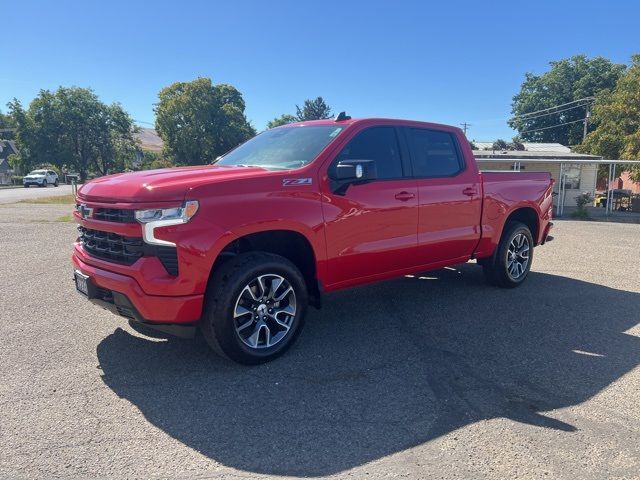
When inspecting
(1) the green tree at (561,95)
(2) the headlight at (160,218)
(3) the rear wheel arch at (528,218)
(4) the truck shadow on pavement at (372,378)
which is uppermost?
(1) the green tree at (561,95)

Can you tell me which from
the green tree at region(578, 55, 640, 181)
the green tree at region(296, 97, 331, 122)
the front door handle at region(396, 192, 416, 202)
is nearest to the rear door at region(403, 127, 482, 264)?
the front door handle at region(396, 192, 416, 202)

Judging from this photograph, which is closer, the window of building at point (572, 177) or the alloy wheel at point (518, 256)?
the alloy wheel at point (518, 256)

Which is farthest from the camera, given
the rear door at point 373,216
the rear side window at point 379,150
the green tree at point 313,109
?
the green tree at point 313,109

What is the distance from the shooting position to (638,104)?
2803 centimetres

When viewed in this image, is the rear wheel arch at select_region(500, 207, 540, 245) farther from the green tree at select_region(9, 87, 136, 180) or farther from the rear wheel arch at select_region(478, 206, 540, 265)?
the green tree at select_region(9, 87, 136, 180)

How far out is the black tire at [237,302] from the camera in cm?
380

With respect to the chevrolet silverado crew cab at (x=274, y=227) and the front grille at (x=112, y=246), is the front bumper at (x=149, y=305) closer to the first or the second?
the chevrolet silverado crew cab at (x=274, y=227)

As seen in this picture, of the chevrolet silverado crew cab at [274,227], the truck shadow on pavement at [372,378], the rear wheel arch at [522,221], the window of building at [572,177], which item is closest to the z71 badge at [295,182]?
the chevrolet silverado crew cab at [274,227]

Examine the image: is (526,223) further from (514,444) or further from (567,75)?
(567,75)

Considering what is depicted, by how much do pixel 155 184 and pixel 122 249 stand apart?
57 centimetres

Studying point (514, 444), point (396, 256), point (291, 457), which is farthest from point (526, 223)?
point (291, 457)

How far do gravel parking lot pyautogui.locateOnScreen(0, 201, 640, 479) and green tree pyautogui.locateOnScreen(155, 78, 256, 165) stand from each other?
48553mm

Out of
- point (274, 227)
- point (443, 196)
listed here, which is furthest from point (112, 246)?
point (443, 196)

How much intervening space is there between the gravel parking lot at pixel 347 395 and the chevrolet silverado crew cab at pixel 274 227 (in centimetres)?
52
